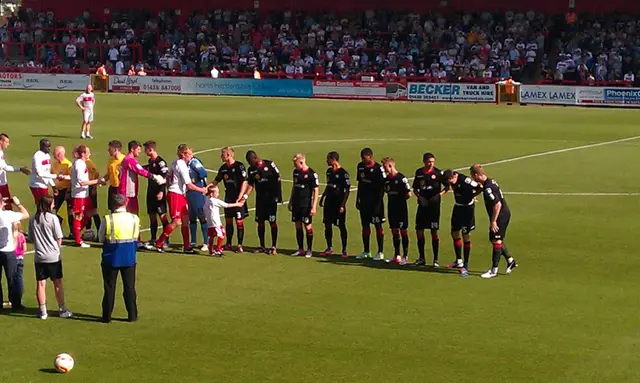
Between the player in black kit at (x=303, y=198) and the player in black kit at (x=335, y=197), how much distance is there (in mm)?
230

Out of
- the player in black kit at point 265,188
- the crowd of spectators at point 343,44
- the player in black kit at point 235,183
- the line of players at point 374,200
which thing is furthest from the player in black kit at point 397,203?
the crowd of spectators at point 343,44

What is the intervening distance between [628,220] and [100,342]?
14.0 meters

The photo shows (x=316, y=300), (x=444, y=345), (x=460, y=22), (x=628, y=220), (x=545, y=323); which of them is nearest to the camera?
(x=444, y=345)

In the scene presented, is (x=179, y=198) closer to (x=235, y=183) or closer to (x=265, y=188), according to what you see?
(x=235, y=183)

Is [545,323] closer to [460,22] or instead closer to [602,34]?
[602,34]

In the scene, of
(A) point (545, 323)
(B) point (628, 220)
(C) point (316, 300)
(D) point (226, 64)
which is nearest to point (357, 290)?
(C) point (316, 300)

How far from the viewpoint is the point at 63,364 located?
1348 centimetres

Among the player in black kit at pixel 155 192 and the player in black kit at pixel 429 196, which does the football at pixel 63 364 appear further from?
the player in black kit at pixel 429 196

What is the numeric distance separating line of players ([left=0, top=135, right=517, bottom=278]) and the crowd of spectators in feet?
139

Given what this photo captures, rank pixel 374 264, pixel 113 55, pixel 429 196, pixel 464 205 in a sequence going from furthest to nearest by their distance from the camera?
pixel 113 55, pixel 374 264, pixel 429 196, pixel 464 205

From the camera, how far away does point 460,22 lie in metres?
71.4

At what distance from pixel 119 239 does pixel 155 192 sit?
20.4 feet

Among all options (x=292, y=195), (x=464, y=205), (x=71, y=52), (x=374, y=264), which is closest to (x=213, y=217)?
(x=292, y=195)

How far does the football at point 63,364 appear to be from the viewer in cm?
1347
